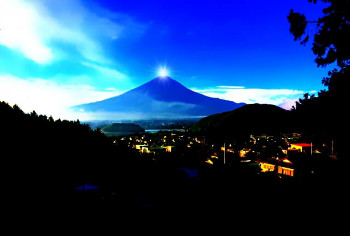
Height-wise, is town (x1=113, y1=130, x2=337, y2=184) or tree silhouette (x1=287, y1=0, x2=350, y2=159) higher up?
tree silhouette (x1=287, y1=0, x2=350, y2=159)

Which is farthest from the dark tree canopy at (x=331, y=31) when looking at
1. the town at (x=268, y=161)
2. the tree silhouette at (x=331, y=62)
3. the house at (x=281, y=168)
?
the house at (x=281, y=168)

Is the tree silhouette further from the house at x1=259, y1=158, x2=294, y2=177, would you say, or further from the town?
the house at x1=259, y1=158, x2=294, y2=177

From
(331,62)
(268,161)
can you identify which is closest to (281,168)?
(268,161)

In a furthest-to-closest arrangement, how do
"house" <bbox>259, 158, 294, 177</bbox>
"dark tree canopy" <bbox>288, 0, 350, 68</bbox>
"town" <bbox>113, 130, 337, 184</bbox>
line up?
"house" <bbox>259, 158, 294, 177</bbox>
"town" <bbox>113, 130, 337, 184</bbox>
"dark tree canopy" <bbox>288, 0, 350, 68</bbox>

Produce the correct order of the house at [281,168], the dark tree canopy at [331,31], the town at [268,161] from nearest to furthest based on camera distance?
the dark tree canopy at [331,31] < the town at [268,161] < the house at [281,168]

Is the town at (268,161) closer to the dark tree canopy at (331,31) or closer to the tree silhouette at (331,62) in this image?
the tree silhouette at (331,62)

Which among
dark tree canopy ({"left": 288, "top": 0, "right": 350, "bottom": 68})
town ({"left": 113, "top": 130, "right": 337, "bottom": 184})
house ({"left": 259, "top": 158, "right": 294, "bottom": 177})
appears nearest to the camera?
dark tree canopy ({"left": 288, "top": 0, "right": 350, "bottom": 68})

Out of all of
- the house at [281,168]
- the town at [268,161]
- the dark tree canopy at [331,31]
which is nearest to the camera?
the dark tree canopy at [331,31]

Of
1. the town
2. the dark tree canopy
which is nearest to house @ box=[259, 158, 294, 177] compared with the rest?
the town

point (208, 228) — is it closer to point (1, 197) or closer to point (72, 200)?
point (72, 200)

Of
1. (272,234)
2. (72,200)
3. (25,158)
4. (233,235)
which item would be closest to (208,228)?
(233,235)

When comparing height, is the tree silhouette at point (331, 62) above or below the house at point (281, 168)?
above
